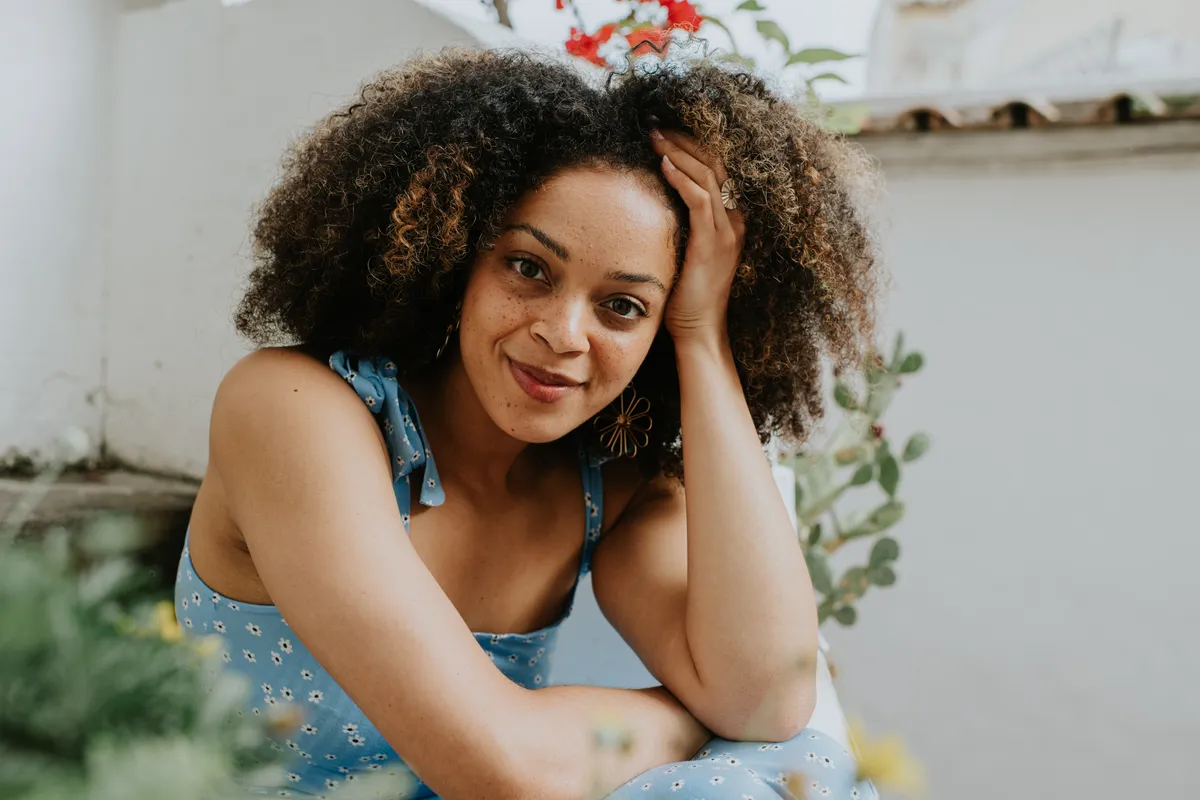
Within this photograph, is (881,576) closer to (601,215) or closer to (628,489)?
(628,489)

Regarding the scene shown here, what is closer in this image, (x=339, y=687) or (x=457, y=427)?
(x=339, y=687)

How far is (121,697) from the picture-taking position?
1.13 feet

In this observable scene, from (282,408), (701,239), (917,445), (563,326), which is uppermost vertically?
(701,239)

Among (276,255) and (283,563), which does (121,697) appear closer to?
(283,563)

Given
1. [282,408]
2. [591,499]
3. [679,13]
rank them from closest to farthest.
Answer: [282,408] < [591,499] < [679,13]

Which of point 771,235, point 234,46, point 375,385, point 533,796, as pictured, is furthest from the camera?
point 234,46

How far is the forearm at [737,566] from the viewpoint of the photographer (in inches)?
51.9

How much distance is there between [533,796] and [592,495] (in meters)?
0.62

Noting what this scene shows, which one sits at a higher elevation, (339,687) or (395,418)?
(395,418)

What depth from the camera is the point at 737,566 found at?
136 centimetres

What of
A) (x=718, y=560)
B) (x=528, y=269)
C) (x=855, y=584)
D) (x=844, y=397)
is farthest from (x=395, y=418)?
(x=855, y=584)

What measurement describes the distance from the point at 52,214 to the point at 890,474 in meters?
2.08

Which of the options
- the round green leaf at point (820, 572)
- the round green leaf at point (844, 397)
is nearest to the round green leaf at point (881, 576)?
the round green leaf at point (820, 572)

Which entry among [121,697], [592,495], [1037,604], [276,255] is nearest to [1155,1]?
[1037,604]
